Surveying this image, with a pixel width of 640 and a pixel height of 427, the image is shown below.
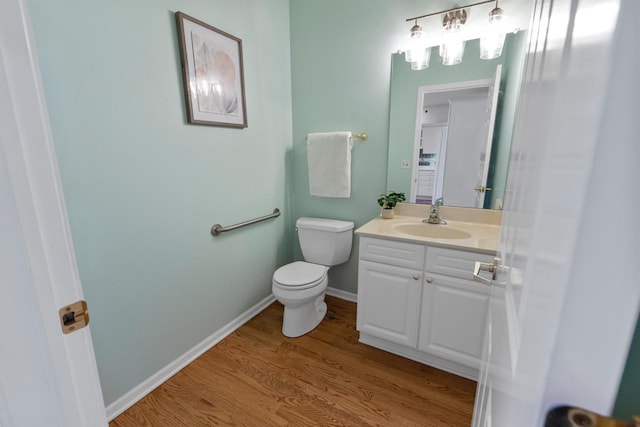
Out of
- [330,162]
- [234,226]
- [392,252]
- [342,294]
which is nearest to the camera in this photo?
[392,252]

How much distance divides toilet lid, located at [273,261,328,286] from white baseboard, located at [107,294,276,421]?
18.7 inches

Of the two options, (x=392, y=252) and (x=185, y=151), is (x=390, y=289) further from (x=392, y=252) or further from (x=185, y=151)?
(x=185, y=151)

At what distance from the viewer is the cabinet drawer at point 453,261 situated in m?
1.41

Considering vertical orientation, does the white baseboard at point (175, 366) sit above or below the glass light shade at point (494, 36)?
below

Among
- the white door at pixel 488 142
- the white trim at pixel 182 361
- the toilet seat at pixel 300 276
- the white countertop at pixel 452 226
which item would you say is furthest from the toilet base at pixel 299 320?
the white door at pixel 488 142

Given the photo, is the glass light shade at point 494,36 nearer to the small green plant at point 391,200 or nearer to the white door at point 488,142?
the white door at point 488,142

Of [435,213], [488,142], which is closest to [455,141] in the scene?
[488,142]

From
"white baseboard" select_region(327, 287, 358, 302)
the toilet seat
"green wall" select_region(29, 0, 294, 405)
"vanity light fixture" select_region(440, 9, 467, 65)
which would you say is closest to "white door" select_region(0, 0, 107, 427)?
"green wall" select_region(29, 0, 294, 405)

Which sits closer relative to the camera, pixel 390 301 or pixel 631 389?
pixel 631 389

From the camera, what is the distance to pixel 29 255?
0.50 meters

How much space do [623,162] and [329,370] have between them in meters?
1.77

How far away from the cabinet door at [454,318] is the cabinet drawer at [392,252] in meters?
0.11

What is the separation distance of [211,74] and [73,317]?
4.90 feet

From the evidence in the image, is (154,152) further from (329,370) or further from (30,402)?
(329,370)
